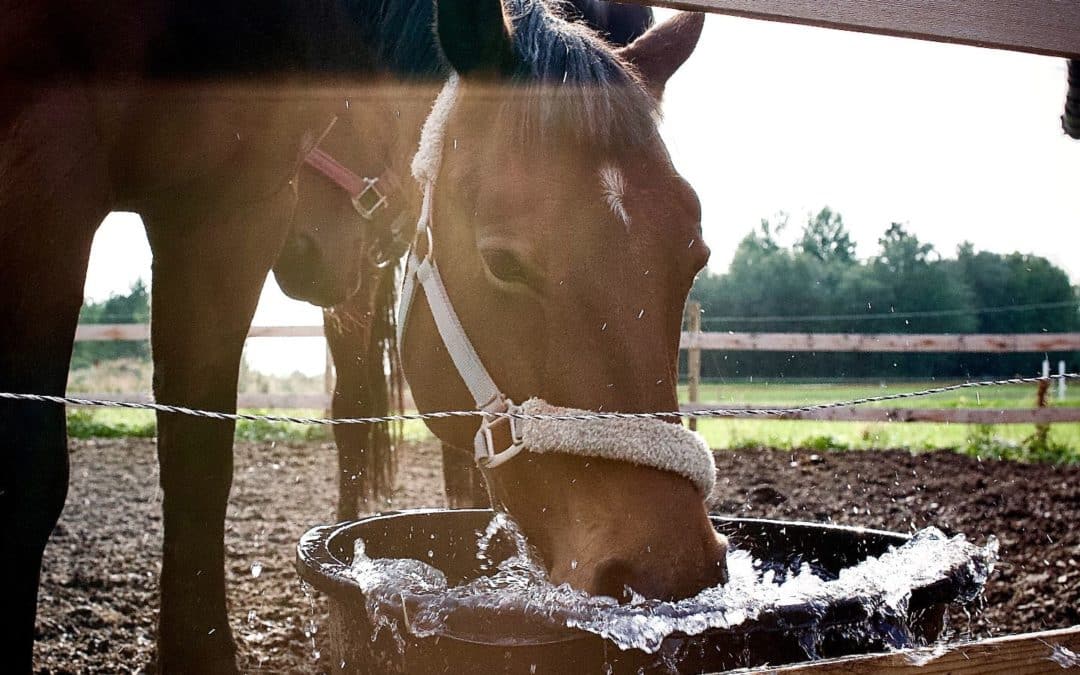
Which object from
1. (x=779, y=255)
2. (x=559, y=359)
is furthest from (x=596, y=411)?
(x=779, y=255)

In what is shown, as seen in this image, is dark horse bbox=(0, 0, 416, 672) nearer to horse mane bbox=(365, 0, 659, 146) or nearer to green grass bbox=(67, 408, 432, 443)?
horse mane bbox=(365, 0, 659, 146)

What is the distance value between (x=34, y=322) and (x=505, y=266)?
2.98 feet

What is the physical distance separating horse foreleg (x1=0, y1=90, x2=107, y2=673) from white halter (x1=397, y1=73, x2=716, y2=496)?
0.71 m

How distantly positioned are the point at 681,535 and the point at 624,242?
53 centimetres

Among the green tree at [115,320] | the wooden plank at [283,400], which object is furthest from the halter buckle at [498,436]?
the green tree at [115,320]

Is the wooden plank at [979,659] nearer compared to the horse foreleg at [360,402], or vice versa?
the wooden plank at [979,659]

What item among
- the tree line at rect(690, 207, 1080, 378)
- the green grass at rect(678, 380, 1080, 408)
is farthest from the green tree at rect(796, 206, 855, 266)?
the green grass at rect(678, 380, 1080, 408)

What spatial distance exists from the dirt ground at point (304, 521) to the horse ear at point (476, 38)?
2019mm

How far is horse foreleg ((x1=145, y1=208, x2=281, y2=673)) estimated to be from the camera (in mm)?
2484

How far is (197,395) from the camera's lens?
2.58 m

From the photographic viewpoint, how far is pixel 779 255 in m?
29.6

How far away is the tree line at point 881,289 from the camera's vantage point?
2333cm

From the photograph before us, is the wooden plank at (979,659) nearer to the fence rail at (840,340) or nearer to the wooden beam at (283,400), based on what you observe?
the fence rail at (840,340)

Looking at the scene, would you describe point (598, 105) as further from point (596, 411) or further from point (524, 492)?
point (524, 492)
